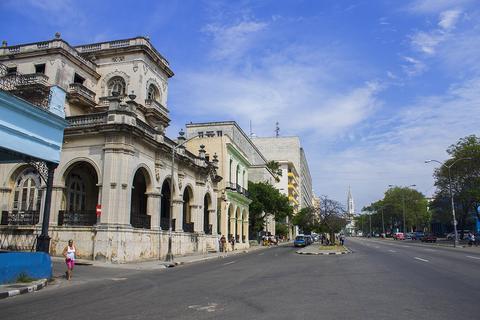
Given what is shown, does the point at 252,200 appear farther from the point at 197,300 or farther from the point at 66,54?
the point at 197,300

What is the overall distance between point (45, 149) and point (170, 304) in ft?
28.0

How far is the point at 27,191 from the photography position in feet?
90.1

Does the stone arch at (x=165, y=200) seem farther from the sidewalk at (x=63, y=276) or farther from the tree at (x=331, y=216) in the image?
the tree at (x=331, y=216)

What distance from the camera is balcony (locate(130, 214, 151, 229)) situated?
26.5 metres

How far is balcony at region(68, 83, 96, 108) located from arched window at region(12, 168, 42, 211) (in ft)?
22.6

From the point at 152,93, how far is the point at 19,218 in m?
15.6

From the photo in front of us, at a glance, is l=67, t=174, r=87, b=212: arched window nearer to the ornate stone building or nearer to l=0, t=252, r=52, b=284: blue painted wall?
the ornate stone building

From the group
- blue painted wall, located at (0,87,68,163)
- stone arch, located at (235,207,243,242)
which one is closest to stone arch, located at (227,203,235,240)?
stone arch, located at (235,207,243,242)

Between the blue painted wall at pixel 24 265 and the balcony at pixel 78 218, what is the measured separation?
10.2m

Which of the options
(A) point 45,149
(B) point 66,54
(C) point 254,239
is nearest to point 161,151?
(B) point 66,54

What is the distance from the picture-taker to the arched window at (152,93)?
36847 mm

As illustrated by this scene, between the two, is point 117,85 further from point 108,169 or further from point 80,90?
point 108,169

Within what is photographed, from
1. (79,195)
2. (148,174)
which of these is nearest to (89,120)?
(148,174)

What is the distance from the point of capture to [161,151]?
97.2 feet
